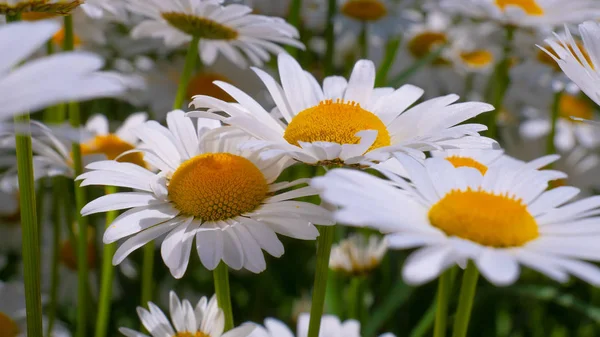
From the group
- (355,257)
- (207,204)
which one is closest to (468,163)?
(207,204)

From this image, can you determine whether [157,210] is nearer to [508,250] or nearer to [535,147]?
[508,250]

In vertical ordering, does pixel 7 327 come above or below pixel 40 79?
below

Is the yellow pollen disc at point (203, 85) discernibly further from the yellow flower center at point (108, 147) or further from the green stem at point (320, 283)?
the green stem at point (320, 283)

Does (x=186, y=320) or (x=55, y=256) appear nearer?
(x=186, y=320)

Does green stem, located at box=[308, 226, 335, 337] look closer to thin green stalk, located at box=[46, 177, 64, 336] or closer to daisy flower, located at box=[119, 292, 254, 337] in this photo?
daisy flower, located at box=[119, 292, 254, 337]

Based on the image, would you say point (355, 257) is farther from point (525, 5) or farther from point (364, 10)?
point (364, 10)

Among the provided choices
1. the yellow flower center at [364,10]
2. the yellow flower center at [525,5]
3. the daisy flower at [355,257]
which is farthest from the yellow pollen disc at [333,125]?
the yellow flower center at [364,10]
